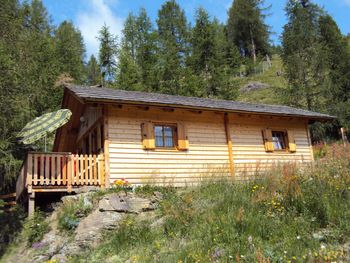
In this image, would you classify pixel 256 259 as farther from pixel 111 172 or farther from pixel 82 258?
pixel 111 172

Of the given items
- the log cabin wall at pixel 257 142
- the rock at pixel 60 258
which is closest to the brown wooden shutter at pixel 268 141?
the log cabin wall at pixel 257 142

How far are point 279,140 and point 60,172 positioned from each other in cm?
987

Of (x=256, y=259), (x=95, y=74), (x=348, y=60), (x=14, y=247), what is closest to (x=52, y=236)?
(x=14, y=247)

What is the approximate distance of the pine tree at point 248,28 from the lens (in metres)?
58.7

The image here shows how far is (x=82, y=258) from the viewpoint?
8.99 m

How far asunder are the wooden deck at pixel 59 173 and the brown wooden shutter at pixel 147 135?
5.44 ft

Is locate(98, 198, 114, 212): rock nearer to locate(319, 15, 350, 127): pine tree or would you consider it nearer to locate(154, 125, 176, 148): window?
locate(154, 125, 176, 148): window

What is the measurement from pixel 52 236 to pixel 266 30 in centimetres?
5466

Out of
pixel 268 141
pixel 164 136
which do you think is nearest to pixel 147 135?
pixel 164 136

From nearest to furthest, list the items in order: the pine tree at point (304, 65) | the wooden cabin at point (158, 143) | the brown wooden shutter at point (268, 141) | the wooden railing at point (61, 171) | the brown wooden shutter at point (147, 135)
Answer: the wooden railing at point (61, 171), the wooden cabin at point (158, 143), the brown wooden shutter at point (147, 135), the brown wooden shutter at point (268, 141), the pine tree at point (304, 65)

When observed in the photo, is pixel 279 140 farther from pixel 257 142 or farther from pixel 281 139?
pixel 257 142

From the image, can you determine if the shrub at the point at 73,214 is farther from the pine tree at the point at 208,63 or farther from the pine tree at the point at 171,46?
the pine tree at the point at 208,63

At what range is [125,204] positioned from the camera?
425 inches

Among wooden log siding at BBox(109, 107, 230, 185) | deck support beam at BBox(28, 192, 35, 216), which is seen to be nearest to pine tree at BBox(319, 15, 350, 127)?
wooden log siding at BBox(109, 107, 230, 185)
